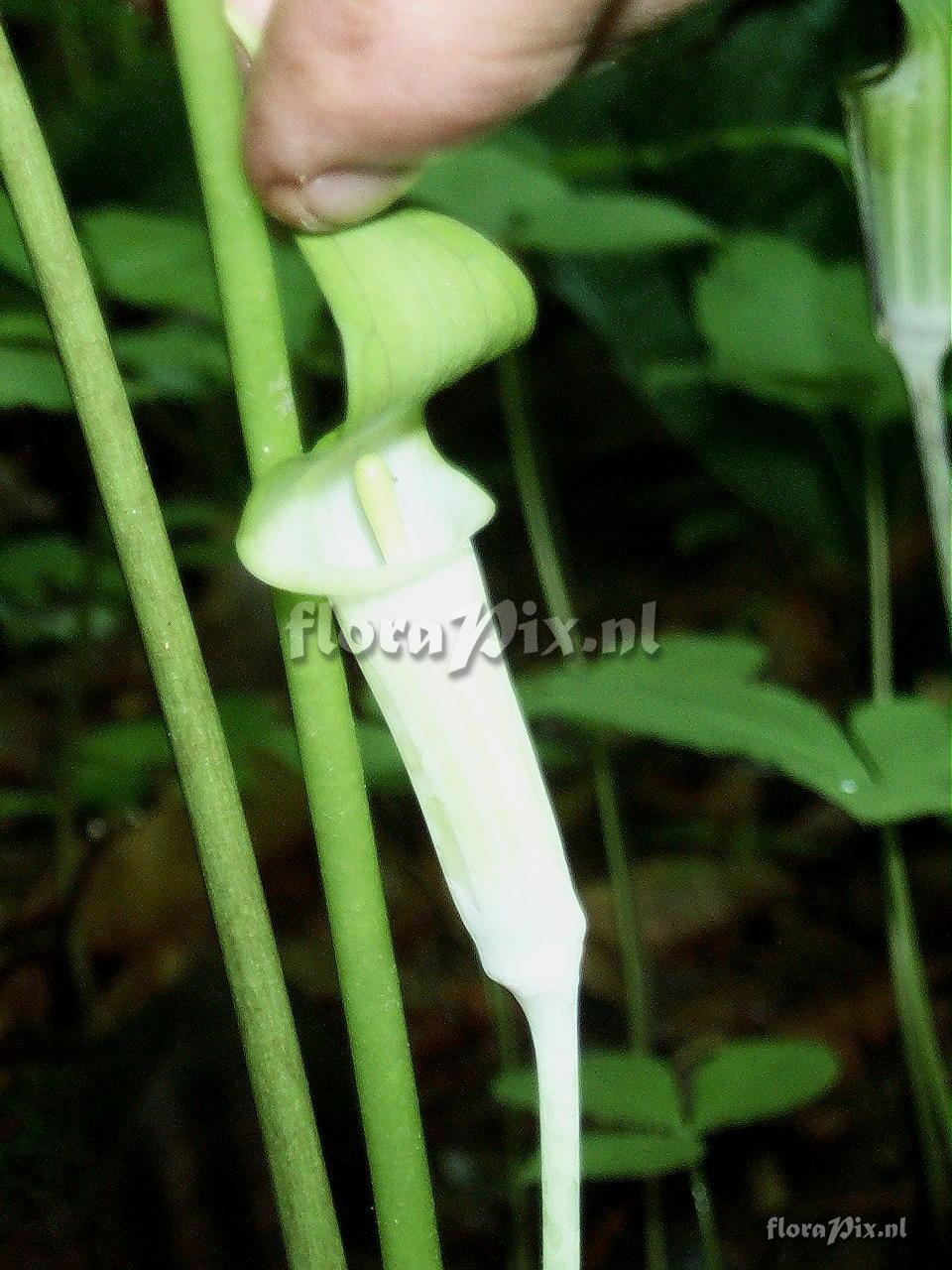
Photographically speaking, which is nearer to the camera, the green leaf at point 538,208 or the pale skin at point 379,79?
the pale skin at point 379,79

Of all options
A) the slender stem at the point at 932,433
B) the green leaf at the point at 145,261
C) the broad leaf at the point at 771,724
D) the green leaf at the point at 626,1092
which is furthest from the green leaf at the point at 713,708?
the green leaf at the point at 145,261

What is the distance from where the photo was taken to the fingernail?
12.8 inches

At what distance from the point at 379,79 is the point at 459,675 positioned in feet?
0.56

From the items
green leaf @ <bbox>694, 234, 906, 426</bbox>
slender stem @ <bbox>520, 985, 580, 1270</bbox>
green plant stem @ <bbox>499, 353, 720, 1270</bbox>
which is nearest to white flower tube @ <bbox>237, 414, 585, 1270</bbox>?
slender stem @ <bbox>520, 985, 580, 1270</bbox>

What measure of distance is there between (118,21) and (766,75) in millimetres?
1212

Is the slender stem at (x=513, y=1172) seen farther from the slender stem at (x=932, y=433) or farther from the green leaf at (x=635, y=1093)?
the slender stem at (x=932, y=433)

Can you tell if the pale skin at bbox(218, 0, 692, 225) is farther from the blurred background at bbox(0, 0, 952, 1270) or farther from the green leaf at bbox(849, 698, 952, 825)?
the green leaf at bbox(849, 698, 952, 825)

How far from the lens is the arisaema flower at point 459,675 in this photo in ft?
1.12

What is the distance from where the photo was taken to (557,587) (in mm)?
1122

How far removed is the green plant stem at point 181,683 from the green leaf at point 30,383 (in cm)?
28

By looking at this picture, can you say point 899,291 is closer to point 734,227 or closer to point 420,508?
point 420,508

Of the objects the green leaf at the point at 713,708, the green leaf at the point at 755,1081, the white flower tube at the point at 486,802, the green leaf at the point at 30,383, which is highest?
the green leaf at the point at 30,383

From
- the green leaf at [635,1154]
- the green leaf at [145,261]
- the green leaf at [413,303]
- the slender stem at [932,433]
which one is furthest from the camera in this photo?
the green leaf at [145,261]

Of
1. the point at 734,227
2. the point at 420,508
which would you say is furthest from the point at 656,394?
the point at 420,508
